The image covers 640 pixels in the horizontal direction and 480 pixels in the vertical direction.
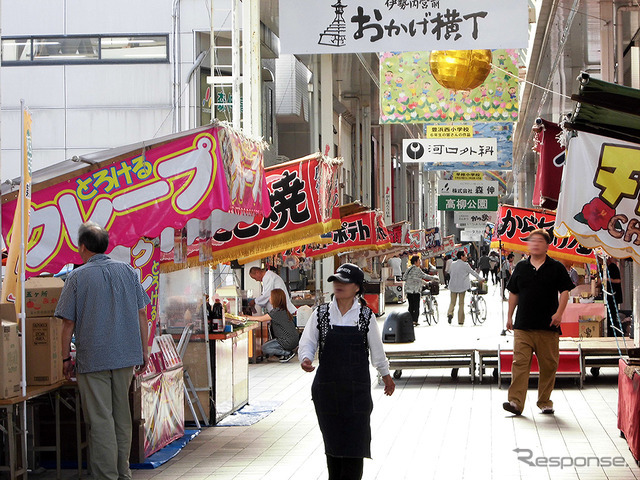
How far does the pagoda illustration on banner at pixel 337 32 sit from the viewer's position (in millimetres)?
9500

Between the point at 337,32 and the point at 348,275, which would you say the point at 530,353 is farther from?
the point at 348,275

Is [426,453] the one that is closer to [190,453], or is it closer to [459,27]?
[190,453]

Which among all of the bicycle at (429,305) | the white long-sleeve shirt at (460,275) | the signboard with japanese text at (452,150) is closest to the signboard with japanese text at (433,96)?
the signboard with japanese text at (452,150)

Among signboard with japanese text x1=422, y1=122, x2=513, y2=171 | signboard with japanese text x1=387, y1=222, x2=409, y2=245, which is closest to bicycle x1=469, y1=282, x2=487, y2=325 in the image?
signboard with japanese text x1=422, y1=122, x2=513, y2=171

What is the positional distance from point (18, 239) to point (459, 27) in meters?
4.67

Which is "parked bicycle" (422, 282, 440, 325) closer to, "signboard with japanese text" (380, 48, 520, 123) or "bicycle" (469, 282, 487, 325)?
"bicycle" (469, 282, 487, 325)

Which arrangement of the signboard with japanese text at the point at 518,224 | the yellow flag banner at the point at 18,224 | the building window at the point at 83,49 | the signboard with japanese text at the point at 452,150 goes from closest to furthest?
the yellow flag banner at the point at 18,224 < the signboard with japanese text at the point at 518,224 < the signboard with japanese text at the point at 452,150 < the building window at the point at 83,49

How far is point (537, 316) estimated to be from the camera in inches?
394

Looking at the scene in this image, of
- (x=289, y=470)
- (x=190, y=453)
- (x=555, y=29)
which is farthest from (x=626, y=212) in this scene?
(x=555, y=29)

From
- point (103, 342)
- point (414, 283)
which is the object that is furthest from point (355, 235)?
point (103, 342)

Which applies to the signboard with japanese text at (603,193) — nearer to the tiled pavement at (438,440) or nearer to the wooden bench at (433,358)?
the tiled pavement at (438,440)

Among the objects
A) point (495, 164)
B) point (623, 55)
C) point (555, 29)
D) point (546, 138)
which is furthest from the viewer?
point (495, 164)

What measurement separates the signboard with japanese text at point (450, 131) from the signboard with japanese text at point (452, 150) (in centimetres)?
98

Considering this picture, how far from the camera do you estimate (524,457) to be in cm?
836
